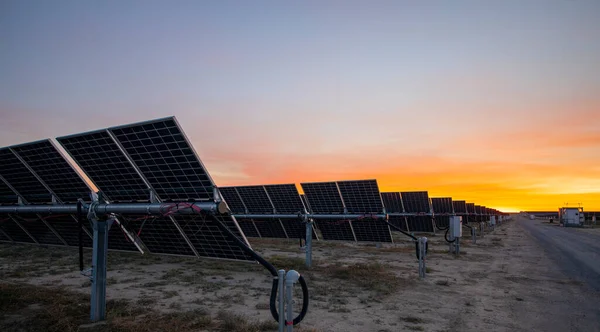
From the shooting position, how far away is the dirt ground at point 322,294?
973 cm

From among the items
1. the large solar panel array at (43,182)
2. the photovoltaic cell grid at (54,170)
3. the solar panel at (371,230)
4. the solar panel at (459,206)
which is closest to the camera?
the photovoltaic cell grid at (54,170)

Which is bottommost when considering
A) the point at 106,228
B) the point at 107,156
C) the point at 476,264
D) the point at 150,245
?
the point at 476,264

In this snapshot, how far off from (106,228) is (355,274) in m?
10.9

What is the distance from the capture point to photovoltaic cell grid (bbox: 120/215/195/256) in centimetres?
1355

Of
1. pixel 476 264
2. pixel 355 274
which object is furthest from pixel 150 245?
pixel 476 264

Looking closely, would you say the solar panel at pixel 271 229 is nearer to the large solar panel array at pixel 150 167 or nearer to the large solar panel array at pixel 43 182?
the large solar panel array at pixel 43 182

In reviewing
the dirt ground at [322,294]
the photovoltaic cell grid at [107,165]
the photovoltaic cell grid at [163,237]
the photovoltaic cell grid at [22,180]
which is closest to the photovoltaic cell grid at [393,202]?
the dirt ground at [322,294]

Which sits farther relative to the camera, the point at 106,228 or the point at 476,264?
the point at 476,264

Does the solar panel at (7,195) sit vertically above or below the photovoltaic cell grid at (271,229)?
above

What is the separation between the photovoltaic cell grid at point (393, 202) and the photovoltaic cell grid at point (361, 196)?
17.1 metres

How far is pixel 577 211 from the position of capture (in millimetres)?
84688

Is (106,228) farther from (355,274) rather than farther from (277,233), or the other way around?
(277,233)

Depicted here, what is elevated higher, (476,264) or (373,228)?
(373,228)

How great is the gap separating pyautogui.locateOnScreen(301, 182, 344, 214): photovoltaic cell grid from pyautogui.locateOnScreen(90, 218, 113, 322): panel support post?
1451cm
